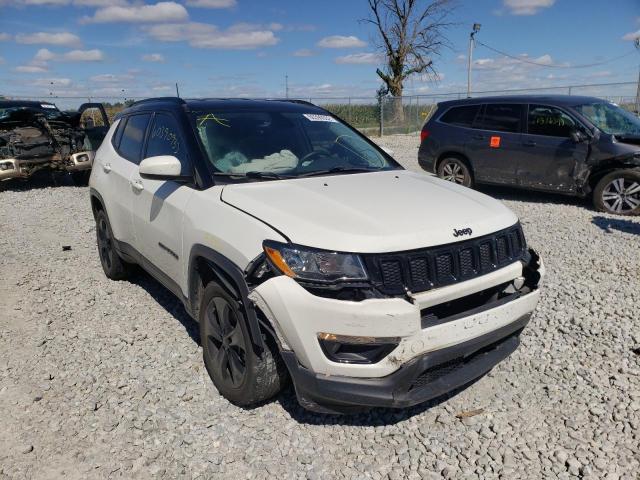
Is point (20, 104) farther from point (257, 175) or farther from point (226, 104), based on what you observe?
point (257, 175)

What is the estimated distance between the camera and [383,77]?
32.9 m

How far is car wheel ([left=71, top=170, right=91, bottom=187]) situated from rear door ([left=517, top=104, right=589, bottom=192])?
9.03m

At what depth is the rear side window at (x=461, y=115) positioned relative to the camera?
9.14m

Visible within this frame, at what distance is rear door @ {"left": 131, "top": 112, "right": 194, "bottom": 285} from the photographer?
323 cm

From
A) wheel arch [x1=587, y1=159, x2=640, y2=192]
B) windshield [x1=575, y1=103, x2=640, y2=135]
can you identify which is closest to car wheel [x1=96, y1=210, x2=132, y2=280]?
wheel arch [x1=587, y1=159, x2=640, y2=192]

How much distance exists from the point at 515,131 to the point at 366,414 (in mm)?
6961

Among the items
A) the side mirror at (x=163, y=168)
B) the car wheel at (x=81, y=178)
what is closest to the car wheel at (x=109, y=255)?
the side mirror at (x=163, y=168)

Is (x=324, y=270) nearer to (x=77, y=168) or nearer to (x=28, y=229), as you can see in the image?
(x=28, y=229)

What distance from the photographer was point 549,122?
26.6 ft

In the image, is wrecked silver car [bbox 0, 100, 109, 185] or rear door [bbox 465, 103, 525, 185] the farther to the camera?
wrecked silver car [bbox 0, 100, 109, 185]

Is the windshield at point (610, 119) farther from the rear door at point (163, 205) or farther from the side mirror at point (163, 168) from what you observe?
the side mirror at point (163, 168)

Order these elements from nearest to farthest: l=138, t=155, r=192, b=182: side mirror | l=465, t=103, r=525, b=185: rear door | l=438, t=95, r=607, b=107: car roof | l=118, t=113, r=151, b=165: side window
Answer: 1. l=138, t=155, r=192, b=182: side mirror
2. l=118, t=113, r=151, b=165: side window
3. l=438, t=95, r=607, b=107: car roof
4. l=465, t=103, r=525, b=185: rear door

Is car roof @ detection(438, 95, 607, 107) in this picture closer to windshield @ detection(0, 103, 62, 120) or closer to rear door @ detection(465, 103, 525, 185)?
rear door @ detection(465, 103, 525, 185)

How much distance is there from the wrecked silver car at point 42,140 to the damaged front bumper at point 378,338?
963 centimetres
